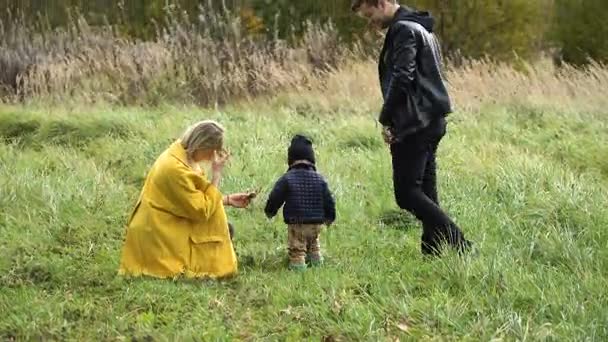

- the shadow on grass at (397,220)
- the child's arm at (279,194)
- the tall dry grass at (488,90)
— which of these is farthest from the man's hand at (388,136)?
the tall dry grass at (488,90)

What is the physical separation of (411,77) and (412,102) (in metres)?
0.15

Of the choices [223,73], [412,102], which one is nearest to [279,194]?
[412,102]

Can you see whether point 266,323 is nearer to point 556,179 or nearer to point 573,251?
point 573,251

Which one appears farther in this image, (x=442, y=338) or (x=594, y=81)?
(x=594, y=81)

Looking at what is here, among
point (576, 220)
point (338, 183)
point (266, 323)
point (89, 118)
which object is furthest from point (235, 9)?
point (266, 323)

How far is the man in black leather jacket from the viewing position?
491 cm

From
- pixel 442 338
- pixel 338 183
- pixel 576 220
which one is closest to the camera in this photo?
pixel 442 338

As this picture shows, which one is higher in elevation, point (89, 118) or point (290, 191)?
point (290, 191)

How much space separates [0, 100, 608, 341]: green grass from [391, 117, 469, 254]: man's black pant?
220 mm

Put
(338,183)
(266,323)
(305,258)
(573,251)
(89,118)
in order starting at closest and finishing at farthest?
1. (266,323)
2. (573,251)
3. (305,258)
4. (338,183)
5. (89,118)

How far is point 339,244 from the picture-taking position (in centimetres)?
580

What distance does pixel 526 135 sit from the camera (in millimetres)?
9094

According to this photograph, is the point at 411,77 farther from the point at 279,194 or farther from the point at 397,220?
the point at 397,220

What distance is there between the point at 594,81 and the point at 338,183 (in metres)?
5.52
